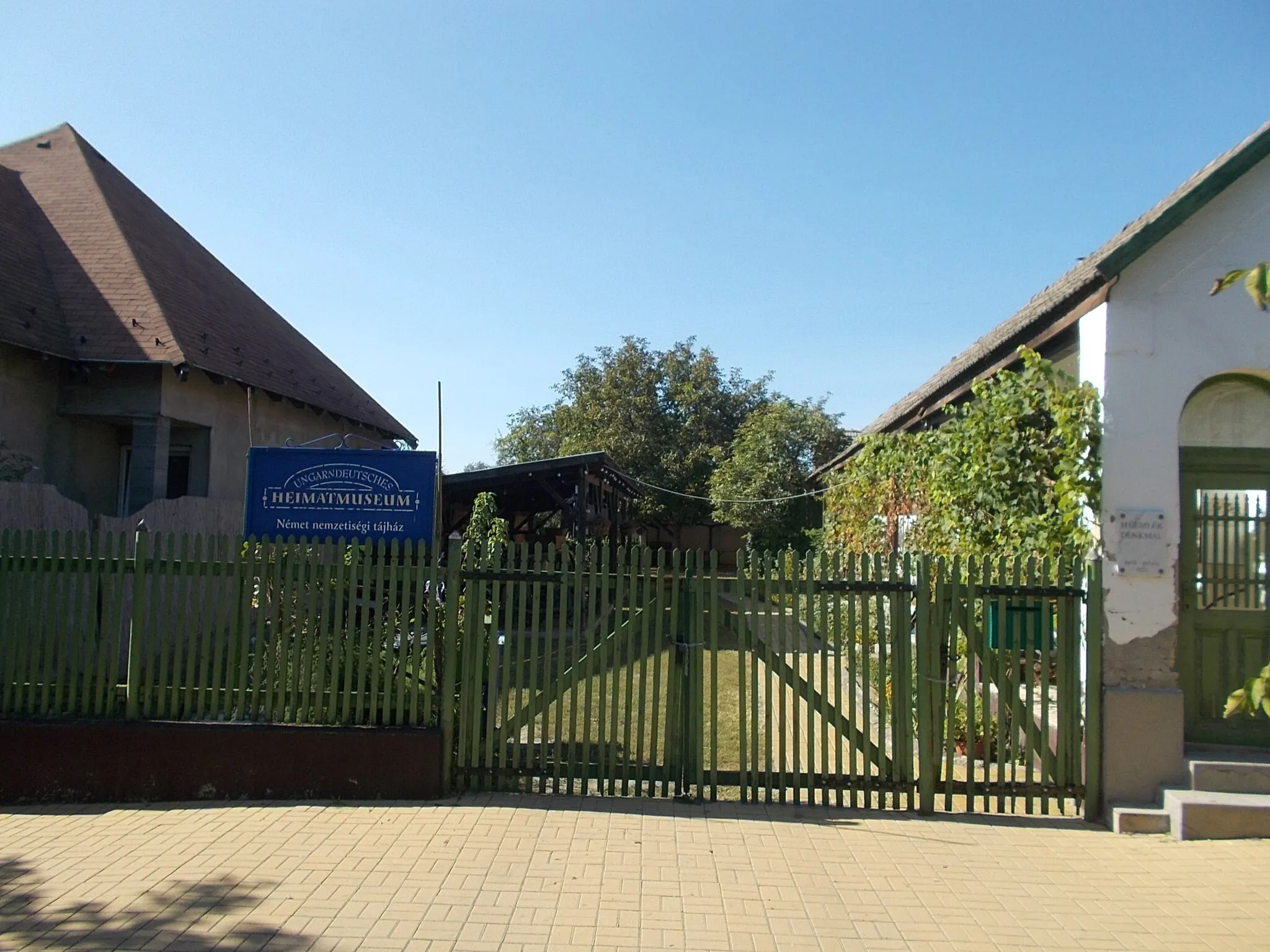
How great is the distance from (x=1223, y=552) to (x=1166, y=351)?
5.11 ft

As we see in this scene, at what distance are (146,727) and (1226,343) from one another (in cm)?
824

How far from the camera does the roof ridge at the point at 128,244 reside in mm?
12250

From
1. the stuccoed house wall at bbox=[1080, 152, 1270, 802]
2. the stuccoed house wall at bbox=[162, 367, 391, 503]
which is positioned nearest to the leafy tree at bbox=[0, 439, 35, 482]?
the stuccoed house wall at bbox=[162, 367, 391, 503]

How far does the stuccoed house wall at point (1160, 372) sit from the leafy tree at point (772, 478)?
22549mm

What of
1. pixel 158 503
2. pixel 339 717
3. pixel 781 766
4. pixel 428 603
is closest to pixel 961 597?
pixel 781 766

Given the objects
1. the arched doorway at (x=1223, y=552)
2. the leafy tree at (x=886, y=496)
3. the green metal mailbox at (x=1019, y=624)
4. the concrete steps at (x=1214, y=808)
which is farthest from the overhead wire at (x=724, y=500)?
the concrete steps at (x=1214, y=808)

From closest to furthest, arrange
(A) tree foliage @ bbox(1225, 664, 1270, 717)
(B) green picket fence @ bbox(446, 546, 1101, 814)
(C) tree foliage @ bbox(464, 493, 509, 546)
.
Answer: (A) tree foliage @ bbox(1225, 664, 1270, 717) → (B) green picket fence @ bbox(446, 546, 1101, 814) → (C) tree foliage @ bbox(464, 493, 509, 546)

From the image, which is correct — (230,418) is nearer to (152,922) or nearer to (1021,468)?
(152,922)

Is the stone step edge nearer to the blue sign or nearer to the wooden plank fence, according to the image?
the wooden plank fence

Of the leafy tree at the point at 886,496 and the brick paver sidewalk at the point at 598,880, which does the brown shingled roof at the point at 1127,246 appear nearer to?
the leafy tree at the point at 886,496

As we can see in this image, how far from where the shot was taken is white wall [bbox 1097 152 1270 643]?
255 inches

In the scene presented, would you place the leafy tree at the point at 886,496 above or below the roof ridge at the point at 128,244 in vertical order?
below

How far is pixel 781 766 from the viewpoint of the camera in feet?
21.2

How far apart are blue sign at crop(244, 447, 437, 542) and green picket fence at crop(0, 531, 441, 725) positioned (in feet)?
1.39
